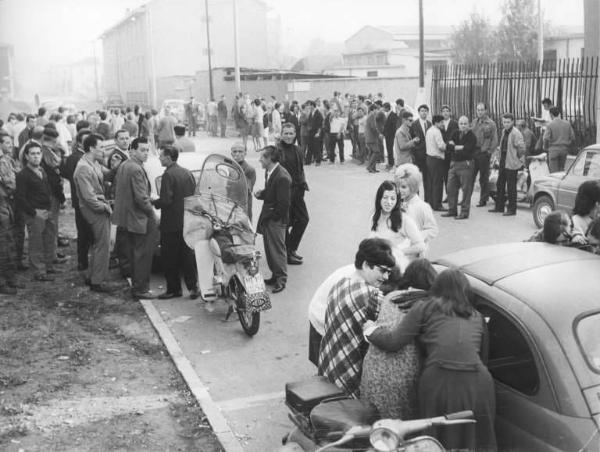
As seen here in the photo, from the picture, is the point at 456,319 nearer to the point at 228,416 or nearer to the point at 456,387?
the point at 456,387

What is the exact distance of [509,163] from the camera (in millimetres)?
14102

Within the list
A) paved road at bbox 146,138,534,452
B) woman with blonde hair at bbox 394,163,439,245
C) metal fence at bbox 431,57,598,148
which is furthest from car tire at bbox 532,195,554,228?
woman with blonde hair at bbox 394,163,439,245

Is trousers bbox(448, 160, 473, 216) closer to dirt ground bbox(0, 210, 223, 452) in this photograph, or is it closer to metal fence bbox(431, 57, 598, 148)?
metal fence bbox(431, 57, 598, 148)

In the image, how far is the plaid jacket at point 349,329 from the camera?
493cm

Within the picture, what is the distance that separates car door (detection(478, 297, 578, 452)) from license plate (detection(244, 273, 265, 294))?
3.83 meters

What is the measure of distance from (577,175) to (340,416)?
9048mm

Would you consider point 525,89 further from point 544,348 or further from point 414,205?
point 544,348

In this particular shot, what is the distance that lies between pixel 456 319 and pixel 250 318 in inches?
163

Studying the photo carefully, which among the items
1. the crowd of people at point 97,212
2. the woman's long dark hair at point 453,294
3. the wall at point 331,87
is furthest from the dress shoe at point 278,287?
the wall at point 331,87

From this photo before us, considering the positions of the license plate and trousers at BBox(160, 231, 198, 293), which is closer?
the license plate

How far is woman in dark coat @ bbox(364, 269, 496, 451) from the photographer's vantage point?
13.3ft

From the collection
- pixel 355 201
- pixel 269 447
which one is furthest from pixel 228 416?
pixel 355 201

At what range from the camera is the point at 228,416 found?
6.24 metres

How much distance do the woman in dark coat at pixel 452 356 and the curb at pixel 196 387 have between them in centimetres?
191
